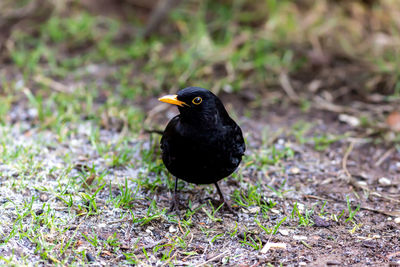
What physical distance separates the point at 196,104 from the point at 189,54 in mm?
2995

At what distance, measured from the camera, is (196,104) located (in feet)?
12.1

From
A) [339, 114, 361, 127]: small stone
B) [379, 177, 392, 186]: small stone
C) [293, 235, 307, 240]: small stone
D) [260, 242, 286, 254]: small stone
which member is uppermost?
[339, 114, 361, 127]: small stone

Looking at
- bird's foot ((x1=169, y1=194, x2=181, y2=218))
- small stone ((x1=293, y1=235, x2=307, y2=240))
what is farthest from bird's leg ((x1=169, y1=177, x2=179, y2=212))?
small stone ((x1=293, y1=235, x2=307, y2=240))

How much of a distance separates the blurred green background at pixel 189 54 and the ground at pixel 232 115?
0.02 metres

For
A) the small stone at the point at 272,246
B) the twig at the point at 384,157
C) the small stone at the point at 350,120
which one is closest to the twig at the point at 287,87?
the small stone at the point at 350,120

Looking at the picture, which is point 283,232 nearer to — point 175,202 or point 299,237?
point 299,237

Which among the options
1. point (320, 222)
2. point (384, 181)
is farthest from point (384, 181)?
point (320, 222)

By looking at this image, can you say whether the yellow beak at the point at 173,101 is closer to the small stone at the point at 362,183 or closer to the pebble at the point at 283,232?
the pebble at the point at 283,232

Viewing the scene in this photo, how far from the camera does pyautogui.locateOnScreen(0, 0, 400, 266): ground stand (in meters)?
3.49

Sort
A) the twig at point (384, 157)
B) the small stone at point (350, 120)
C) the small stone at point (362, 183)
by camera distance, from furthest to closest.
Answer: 1. the small stone at point (350, 120)
2. the twig at point (384, 157)
3. the small stone at point (362, 183)

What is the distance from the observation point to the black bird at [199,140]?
11.9ft

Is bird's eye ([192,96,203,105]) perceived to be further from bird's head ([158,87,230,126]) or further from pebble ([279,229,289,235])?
pebble ([279,229,289,235])

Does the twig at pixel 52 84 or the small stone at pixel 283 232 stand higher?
the twig at pixel 52 84

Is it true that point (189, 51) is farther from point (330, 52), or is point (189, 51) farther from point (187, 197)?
point (187, 197)
